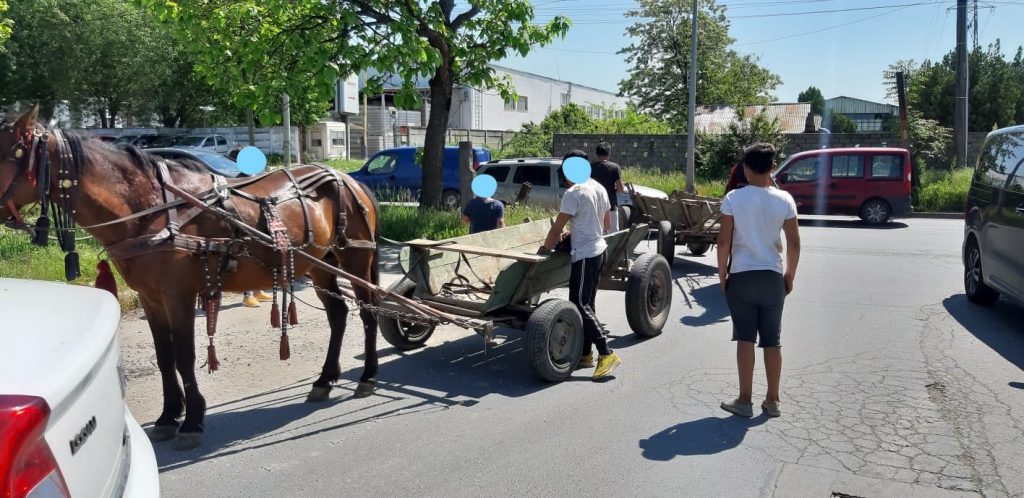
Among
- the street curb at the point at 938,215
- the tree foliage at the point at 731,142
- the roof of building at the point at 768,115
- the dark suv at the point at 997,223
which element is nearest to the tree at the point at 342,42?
the dark suv at the point at 997,223

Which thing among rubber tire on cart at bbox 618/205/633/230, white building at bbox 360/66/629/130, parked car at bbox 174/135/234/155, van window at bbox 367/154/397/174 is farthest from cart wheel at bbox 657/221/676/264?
white building at bbox 360/66/629/130

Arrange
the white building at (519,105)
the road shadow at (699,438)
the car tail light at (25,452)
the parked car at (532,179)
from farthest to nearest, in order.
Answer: the white building at (519,105), the parked car at (532,179), the road shadow at (699,438), the car tail light at (25,452)

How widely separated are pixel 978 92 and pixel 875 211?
2183 centimetres

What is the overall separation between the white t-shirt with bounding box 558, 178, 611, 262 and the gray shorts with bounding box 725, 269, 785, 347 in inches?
49.7

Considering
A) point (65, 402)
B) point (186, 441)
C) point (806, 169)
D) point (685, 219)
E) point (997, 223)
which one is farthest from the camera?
point (806, 169)

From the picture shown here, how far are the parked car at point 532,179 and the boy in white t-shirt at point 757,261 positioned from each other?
1049cm

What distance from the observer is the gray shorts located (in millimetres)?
5328

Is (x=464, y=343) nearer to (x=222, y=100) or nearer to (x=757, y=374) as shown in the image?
(x=757, y=374)

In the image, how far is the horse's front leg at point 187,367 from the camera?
16.1 ft

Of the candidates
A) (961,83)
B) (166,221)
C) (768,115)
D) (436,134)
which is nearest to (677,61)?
(768,115)

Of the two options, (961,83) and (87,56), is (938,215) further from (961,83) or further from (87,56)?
(87,56)

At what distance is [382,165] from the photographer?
22.3m

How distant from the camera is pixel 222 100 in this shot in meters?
41.8

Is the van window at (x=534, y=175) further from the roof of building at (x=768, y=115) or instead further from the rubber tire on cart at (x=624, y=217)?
the roof of building at (x=768, y=115)
